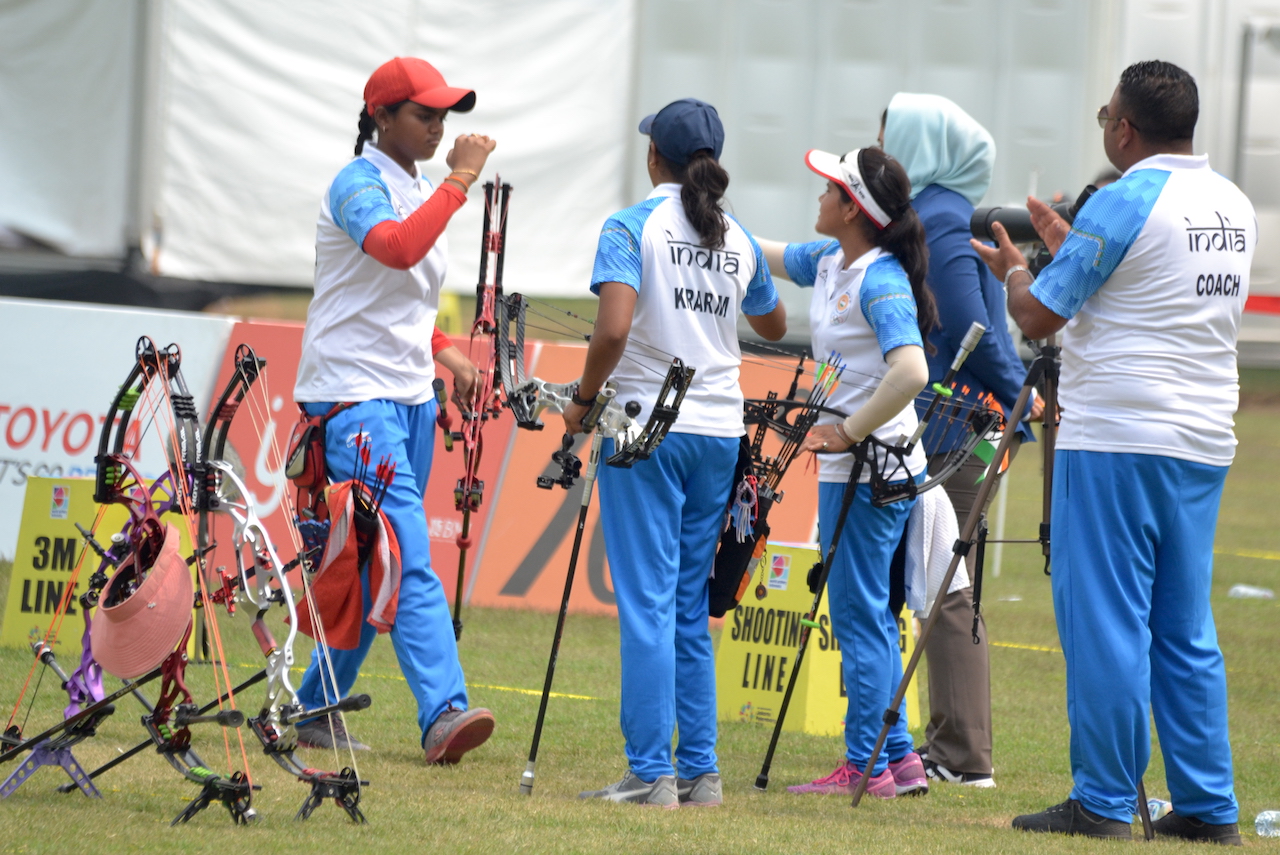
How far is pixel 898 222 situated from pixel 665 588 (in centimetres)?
131

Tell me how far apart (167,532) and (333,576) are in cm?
93

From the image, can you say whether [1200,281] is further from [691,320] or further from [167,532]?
[167,532]

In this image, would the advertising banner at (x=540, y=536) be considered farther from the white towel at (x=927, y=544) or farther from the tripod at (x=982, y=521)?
the tripod at (x=982, y=521)

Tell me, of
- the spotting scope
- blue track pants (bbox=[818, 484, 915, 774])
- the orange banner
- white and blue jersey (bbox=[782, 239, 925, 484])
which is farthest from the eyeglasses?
the orange banner

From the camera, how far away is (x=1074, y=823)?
14.2 feet

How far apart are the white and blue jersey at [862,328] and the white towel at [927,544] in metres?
0.19

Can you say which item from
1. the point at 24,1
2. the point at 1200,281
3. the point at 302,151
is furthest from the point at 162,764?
the point at 24,1

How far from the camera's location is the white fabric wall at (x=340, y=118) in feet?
33.4

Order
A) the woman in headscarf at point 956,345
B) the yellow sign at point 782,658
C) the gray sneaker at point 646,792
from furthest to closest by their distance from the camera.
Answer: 1. the yellow sign at point 782,658
2. the woman in headscarf at point 956,345
3. the gray sneaker at point 646,792

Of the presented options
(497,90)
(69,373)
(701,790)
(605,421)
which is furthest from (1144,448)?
(497,90)

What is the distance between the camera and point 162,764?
15.5ft

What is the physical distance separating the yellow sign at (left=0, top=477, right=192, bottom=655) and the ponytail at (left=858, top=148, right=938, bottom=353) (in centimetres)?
318

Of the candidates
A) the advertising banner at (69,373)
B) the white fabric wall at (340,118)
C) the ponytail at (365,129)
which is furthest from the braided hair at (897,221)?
the white fabric wall at (340,118)

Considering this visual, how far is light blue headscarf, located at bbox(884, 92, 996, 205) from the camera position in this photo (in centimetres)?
549
